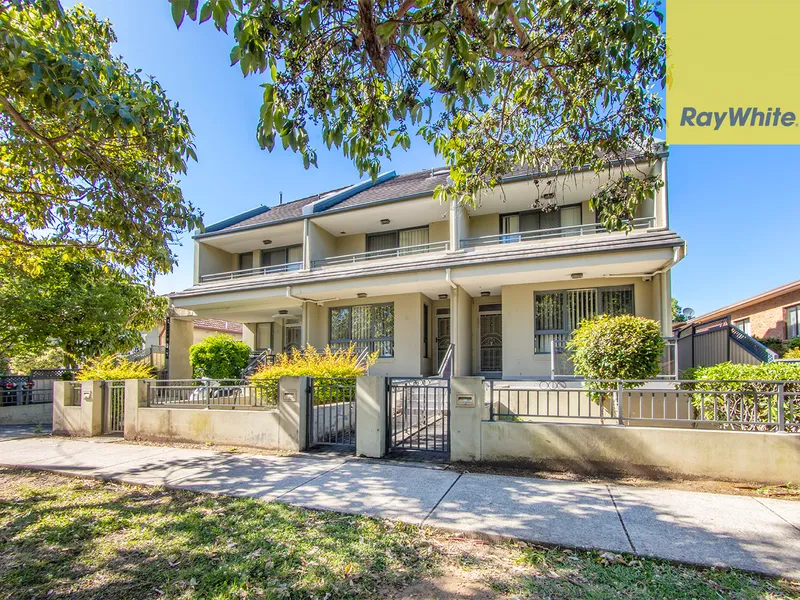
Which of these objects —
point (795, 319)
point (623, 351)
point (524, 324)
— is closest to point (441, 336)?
point (524, 324)

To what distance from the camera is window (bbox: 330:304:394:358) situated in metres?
15.0

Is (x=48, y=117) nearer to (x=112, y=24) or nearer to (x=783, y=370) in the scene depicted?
(x=112, y=24)

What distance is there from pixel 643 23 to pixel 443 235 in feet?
35.9

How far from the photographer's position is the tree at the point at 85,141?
5.02m

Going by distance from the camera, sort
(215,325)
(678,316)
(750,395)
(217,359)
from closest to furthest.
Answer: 1. (750,395)
2. (217,359)
3. (215,325)
4. (678,316)

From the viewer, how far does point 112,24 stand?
7.97 meters

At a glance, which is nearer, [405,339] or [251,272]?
[405,339]

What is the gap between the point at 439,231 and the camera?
603 inches

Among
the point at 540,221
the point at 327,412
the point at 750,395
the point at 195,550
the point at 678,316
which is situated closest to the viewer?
the point at 195,550

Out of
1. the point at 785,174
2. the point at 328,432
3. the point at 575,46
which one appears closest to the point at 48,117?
the point at 328,432

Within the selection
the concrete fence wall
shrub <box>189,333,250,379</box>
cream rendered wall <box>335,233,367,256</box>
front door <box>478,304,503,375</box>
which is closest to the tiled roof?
shrub <box>189,333,250,379</box>

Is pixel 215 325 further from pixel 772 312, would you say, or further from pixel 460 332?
pixel 772 312

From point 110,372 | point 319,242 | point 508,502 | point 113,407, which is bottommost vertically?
point 508,502

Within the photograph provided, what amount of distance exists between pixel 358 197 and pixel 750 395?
46.3 ft
